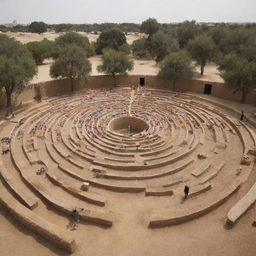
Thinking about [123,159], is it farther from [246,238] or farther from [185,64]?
[185,64]

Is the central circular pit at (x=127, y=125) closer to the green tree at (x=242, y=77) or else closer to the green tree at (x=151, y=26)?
the green tree at (x=242, y=77)

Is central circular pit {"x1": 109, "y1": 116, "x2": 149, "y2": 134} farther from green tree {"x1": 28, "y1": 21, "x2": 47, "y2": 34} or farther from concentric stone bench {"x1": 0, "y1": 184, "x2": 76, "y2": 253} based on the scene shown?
green tree {"x1": 28, "y1": 21, "x2": 47, "y2": 34}

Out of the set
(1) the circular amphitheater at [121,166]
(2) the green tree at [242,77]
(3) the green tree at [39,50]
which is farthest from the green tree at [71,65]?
(2) the green tree at [242,77]

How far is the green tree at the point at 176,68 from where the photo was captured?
34688 mm

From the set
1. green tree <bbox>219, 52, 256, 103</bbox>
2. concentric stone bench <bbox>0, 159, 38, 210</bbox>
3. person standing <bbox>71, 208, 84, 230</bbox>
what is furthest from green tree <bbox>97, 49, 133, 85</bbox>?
person standing <bbox>71, 208, 84, 230</bbox>

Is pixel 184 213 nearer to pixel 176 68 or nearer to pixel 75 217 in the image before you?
pixel 75 217

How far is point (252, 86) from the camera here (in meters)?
29.4

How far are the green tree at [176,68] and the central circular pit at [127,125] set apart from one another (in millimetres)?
11585

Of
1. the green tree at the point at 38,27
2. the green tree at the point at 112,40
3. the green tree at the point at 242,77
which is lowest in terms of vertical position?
the green tree at the point at 242,77

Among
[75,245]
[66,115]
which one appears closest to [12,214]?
[75,245]

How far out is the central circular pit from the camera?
89.6ft

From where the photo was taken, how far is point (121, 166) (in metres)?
18.7

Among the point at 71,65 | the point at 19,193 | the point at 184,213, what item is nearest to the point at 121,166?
the point at 184,213

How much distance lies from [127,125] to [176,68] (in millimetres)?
13077
